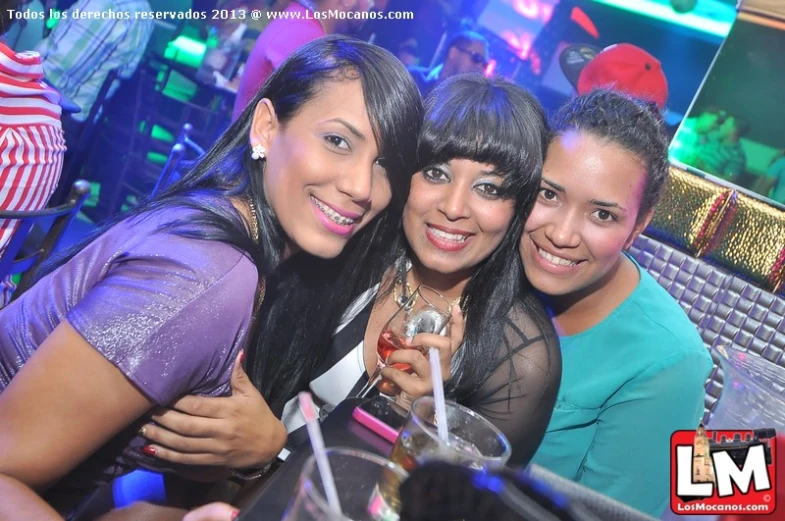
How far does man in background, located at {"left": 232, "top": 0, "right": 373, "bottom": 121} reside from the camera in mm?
3504

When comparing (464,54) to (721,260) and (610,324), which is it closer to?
(721,260)

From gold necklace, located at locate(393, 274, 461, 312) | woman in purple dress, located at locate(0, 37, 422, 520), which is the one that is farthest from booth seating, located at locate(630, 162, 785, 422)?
woman in purple dress, located at locate(0, 37, 422, 520)

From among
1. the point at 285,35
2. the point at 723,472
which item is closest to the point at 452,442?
the point at 723,472

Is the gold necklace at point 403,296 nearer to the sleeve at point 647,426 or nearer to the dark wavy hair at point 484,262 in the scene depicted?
the dark wavy hair at point 484,262

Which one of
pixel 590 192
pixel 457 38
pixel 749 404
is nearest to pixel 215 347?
pixel 749 404

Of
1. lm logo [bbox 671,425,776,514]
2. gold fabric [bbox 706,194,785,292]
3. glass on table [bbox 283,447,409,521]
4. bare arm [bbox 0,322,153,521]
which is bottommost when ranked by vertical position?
bare arm [bbox 0,322,153,521]

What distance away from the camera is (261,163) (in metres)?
1.78

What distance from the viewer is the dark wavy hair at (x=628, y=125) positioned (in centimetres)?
191

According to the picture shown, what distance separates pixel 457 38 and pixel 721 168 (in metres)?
2.47

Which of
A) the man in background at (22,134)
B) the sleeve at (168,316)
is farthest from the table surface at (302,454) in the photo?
the man in background at (22,134)

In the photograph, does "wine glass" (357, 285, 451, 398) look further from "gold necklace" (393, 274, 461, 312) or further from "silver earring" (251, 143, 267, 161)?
"silver earring" (251, 143, 267, 161)

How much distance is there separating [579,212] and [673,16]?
4.18 metres

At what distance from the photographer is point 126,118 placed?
5.57 metres

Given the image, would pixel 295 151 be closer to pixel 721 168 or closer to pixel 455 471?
pixel 455 471
